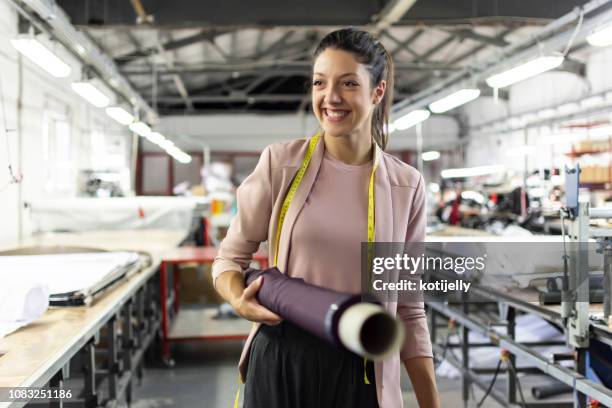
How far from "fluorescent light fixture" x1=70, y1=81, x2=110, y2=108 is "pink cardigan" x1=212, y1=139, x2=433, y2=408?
13.0ft

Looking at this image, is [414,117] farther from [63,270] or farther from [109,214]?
[63,270]

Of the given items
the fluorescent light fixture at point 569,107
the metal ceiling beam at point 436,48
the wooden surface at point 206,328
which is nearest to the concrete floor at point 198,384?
the wooden surface at point 206,328

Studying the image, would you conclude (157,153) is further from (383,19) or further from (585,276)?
(585,276)

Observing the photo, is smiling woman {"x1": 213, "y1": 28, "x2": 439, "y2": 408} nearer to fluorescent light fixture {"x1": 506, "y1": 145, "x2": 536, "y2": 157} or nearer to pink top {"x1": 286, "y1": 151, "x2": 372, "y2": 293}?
pink top {"x1": 286, "y1": 151, "x2": 372, "y2": 293}

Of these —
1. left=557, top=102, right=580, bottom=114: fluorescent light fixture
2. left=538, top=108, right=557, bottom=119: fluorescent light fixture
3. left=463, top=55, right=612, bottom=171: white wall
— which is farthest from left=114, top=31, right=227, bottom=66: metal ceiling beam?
left=538, top=108, right=557, bottom=119: fluorescent light fixture

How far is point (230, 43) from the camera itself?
9.51 m

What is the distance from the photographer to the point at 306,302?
26.5 inches

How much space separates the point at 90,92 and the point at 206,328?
2233 millimetres

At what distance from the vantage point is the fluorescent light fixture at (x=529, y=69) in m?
3.87

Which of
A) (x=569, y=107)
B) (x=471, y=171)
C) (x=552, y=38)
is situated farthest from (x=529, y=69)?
(x=569, y=107)

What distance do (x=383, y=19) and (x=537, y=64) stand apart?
1.65 meters

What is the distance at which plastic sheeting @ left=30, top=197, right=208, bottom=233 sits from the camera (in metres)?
4.61

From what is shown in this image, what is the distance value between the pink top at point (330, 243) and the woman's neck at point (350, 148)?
90 mm

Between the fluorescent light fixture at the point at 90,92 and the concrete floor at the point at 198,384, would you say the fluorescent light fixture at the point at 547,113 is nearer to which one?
the concrete floor at the point at 198,384
